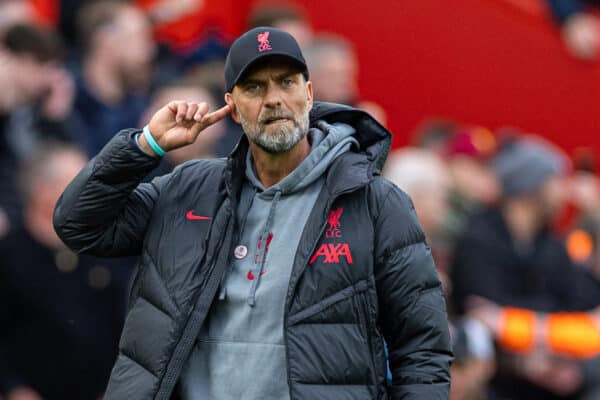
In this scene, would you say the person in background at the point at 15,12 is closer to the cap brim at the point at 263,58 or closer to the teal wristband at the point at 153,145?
the teal wristband at the point at 153,145

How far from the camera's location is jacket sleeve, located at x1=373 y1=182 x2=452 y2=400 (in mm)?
4004

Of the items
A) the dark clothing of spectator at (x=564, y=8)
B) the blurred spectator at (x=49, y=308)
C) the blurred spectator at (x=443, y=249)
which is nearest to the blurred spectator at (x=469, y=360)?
the blurred spectator at (x=443, y=249)

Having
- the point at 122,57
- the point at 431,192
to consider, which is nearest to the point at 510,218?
the point at 431,192

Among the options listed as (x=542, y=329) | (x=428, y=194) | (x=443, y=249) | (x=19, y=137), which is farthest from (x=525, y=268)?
(x=19, y=137)

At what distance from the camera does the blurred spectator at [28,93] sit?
701cm

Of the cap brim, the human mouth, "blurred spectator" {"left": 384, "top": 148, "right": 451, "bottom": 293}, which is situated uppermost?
the cap brim

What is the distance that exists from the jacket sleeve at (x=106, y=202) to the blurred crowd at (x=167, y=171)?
2.30 m

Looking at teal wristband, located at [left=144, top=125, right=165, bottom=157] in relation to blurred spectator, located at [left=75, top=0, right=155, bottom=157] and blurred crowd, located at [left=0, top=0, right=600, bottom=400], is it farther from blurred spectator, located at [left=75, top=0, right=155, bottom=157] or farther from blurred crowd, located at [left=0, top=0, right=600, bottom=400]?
blurred spectator, located at [left=75, top=0, right=155, bottom=157]

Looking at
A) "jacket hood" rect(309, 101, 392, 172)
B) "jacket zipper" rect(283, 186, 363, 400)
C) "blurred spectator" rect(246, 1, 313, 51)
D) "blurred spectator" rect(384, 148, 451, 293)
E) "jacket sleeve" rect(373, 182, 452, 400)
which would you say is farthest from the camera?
"blurred spectator" rect(246, 1, 313, 51)

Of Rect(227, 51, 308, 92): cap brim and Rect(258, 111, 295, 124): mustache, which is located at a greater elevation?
Rect(227, 51, 308, 92): cap brim

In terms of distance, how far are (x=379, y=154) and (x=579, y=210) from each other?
226 inches

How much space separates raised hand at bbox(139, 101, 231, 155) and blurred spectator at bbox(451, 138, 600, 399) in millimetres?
3122

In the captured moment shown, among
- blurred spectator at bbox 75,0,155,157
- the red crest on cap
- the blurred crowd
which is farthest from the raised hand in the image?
blurred spectator at bbox 75,0,155,157

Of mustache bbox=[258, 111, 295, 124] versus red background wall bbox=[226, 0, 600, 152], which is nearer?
mustache bbox=[258, 111, 295, 124]
